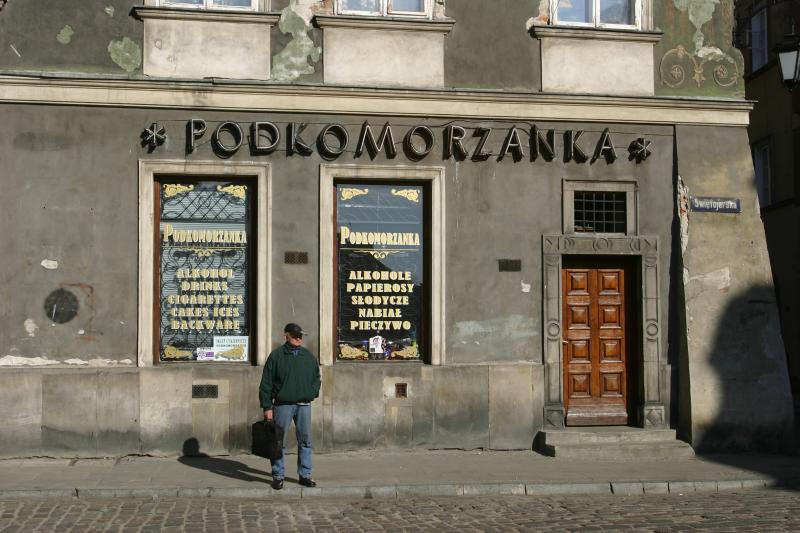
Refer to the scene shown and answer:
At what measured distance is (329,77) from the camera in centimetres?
1266

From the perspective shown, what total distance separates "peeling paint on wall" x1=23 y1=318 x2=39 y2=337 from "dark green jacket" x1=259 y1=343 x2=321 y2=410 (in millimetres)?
3325

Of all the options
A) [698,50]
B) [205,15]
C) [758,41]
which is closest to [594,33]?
[698,50]

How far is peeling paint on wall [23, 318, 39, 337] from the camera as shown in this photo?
1198cm

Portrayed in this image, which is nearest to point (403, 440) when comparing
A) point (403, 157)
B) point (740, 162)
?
point (403, 157)

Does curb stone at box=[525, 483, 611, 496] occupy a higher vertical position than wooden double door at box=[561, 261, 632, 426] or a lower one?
lower

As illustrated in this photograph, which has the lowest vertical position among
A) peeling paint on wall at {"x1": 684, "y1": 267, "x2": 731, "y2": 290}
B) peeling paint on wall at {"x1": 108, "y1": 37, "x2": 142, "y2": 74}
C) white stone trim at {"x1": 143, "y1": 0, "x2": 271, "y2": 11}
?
peeling paint on wall at {"x1": 684, "y1": 267, "x2": 731, "y2": 290}

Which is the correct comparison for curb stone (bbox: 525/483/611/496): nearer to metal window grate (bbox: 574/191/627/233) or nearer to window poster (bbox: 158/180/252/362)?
metal window grate (bbox: 574/191/627/233)

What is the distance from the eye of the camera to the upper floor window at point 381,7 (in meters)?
12.9

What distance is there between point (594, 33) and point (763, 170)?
34.9 ft

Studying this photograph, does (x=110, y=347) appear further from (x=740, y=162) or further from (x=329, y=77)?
(x=740, y=162)

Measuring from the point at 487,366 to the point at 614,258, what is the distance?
236 centimetres

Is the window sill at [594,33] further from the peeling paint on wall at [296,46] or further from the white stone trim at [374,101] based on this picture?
the peeling paint on wall at [296,46]

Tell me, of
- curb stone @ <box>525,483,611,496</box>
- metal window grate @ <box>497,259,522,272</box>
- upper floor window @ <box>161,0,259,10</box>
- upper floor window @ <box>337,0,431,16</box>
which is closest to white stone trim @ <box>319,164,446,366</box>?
metal window grate @ <box>497,259,522,272</box>

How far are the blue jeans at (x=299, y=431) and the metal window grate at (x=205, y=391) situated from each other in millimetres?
1919
